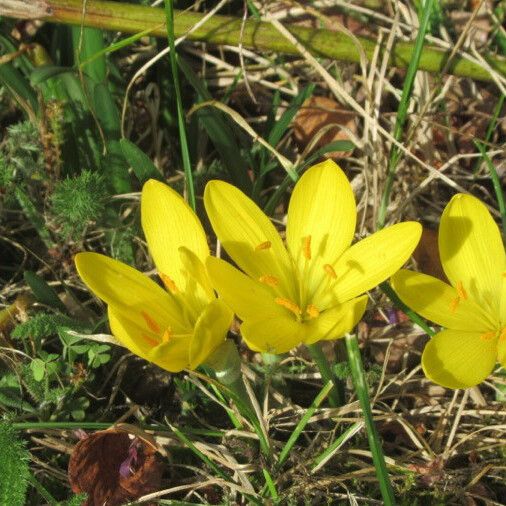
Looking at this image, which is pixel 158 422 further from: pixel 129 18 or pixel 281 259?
pixel 129 18

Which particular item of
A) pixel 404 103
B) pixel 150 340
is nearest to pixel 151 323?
pixel 150 340

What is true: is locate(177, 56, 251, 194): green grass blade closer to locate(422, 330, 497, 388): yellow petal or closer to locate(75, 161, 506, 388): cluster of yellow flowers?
locate(75, 161, 506, 388): cluster of yellow flowers

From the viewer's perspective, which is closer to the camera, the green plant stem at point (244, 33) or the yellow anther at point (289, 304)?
the yellow anther at point (289, 304)

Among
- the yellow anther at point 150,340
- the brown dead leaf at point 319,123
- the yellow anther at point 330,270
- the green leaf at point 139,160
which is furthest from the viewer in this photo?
the brown dead leaf at point 319,123

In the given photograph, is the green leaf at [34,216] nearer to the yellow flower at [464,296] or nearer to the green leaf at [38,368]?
the green leaf at [38,368]

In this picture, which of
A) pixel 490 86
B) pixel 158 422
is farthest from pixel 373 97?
pixel 158 422

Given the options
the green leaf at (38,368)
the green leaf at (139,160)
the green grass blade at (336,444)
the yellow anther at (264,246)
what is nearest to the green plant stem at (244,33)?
the green leaf at (139,160)

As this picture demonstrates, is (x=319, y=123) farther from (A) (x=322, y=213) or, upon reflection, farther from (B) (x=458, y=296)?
(B) (x=458, y=296)
